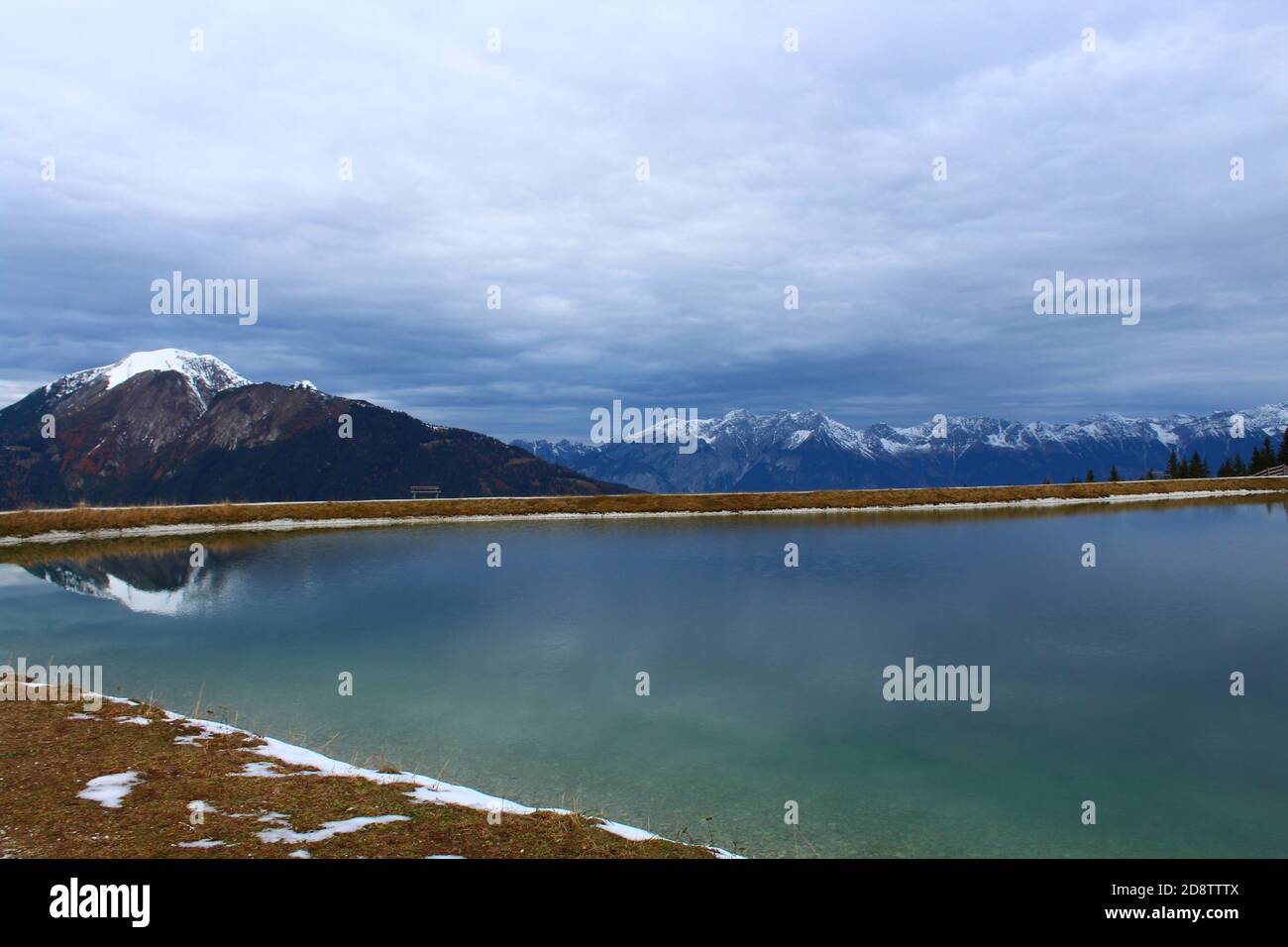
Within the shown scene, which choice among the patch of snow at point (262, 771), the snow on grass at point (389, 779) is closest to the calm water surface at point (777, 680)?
the snow on grass at point (389, 779)

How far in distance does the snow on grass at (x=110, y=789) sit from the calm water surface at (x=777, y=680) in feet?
14.9

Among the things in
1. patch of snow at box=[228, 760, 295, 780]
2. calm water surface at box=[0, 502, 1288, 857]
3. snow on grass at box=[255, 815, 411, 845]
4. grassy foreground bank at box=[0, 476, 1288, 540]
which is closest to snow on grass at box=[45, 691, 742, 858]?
patch of snow at box=[228, 760, 295, 780]

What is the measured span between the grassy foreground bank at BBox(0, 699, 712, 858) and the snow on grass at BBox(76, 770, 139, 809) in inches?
2.3

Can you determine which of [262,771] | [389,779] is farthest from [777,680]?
[262,771]

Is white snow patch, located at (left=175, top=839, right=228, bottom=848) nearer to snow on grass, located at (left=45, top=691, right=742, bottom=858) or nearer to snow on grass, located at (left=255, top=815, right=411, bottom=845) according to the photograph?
snow on grass, located at (left=255, top=815, right=411, bottom=845)

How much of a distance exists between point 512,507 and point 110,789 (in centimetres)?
→ 9151

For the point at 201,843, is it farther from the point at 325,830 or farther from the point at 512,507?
the point at 512,507
